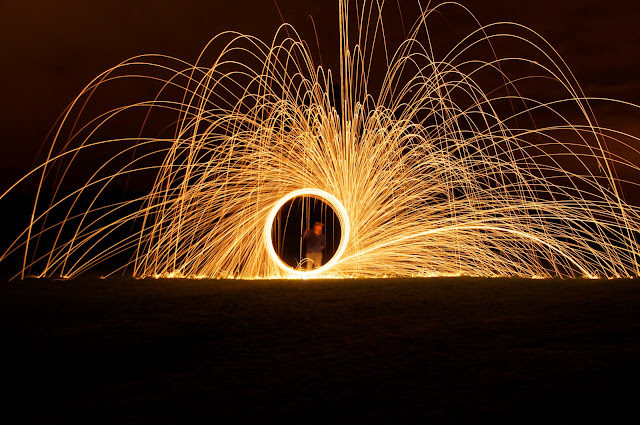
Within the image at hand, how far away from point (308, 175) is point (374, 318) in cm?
541

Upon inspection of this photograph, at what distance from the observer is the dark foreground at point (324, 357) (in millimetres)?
3770

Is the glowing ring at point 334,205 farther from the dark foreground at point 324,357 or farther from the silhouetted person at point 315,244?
the dark foreground at point 324,357

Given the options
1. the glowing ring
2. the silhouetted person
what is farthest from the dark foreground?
the silhouetted person

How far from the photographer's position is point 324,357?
5.01 meters

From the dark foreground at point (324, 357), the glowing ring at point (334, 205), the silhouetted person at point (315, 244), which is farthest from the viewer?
the silhouetted person at point (315, 244)

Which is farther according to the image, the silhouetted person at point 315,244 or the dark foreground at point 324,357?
the silhouetted person at point 315,244

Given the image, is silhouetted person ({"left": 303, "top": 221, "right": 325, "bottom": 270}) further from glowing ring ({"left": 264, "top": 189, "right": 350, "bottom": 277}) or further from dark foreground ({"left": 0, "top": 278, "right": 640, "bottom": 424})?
dark foreground ({"left": 0, "top": 278, "right": 640, "bottom": 424})

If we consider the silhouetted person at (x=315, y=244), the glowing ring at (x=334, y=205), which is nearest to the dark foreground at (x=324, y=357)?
the glowing ring at (x=334, y=205)

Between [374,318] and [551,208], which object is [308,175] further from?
[374,318]

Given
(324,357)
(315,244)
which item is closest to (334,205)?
(315,244)

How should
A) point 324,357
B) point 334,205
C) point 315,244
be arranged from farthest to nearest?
point 315,244 < point 334,205 < point 324,357

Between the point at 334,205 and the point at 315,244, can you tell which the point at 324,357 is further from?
the point at 315,244

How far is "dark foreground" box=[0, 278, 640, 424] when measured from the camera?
3770 millimetres

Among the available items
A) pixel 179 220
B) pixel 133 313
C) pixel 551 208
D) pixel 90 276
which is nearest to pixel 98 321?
pixel 133 313
